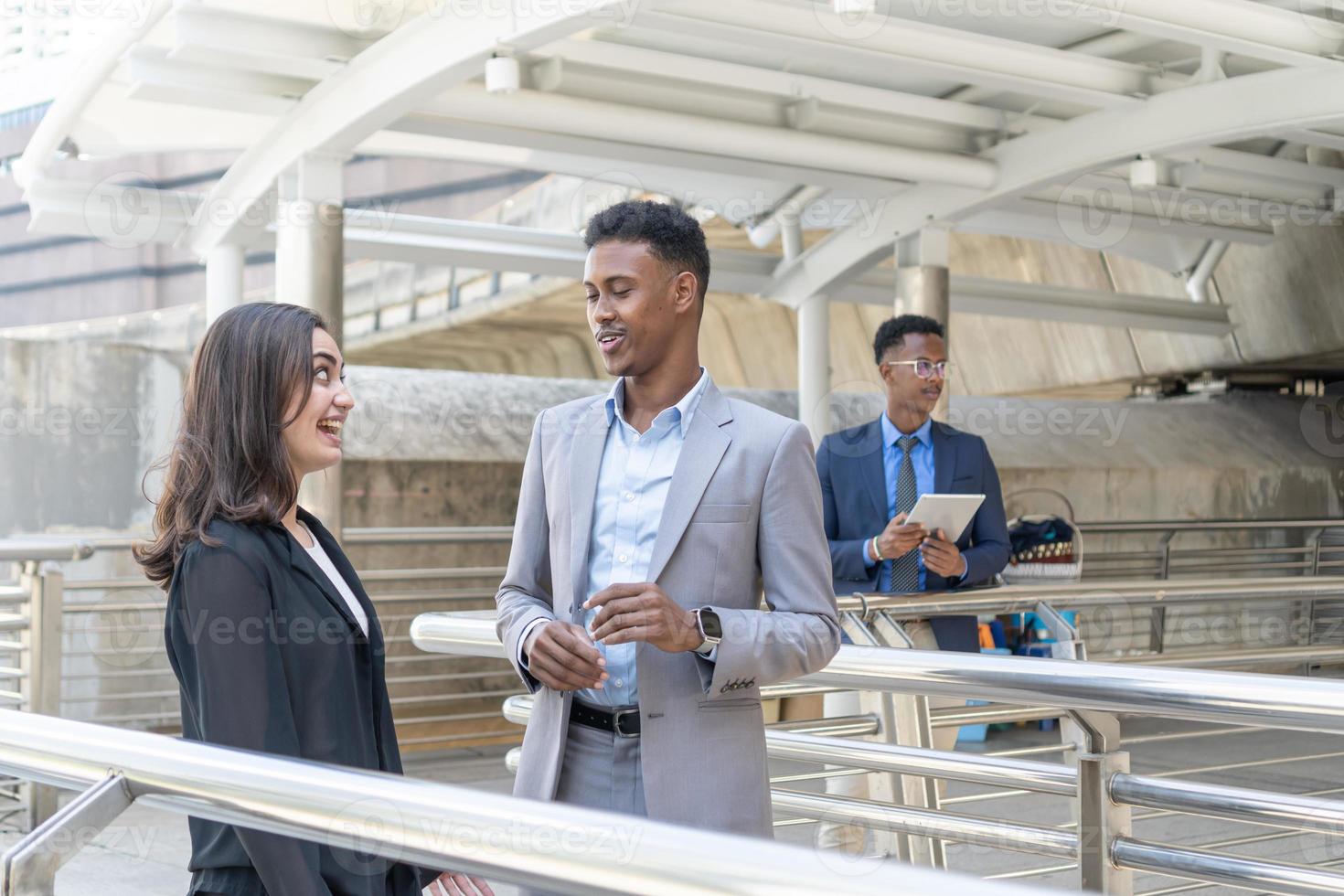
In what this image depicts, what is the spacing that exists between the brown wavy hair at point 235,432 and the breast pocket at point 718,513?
64 centimetres

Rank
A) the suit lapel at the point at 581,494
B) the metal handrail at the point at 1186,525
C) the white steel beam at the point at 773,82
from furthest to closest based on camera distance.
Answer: the metal handrail at the point at 1186,525 < the white steel beam at the point at 773,82 < the suit lapel at the point at 581,494

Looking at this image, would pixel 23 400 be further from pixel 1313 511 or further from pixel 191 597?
pixel 1313 511

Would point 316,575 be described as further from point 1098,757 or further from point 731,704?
point 1098,757

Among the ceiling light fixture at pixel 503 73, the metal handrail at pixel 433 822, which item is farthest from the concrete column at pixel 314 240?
the metal handrail at pixel 433 822

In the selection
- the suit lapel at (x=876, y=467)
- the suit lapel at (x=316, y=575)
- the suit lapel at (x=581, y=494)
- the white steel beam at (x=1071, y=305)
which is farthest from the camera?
the white steel beam at (x=1071, y=305)

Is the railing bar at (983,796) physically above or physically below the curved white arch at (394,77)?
below

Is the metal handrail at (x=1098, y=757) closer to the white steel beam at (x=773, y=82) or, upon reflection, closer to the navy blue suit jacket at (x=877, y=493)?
the navy blue suit jacket at (x=877, y=493)

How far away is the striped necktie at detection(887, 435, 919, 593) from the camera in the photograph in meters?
4.57

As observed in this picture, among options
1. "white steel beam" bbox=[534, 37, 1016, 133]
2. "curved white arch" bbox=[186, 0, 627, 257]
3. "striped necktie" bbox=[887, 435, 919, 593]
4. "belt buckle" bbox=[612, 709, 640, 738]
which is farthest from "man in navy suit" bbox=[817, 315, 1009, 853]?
"white steel beam" bbox=[534, 37, 1016, 133]

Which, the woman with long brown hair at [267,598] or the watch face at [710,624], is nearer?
the woman with long brown hair at [267,598]

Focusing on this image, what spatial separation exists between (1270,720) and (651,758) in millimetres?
912

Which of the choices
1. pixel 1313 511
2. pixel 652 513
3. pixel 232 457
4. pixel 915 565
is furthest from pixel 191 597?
pixel 1313 511

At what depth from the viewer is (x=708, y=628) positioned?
6.95ft

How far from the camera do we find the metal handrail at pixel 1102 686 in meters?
2.07
